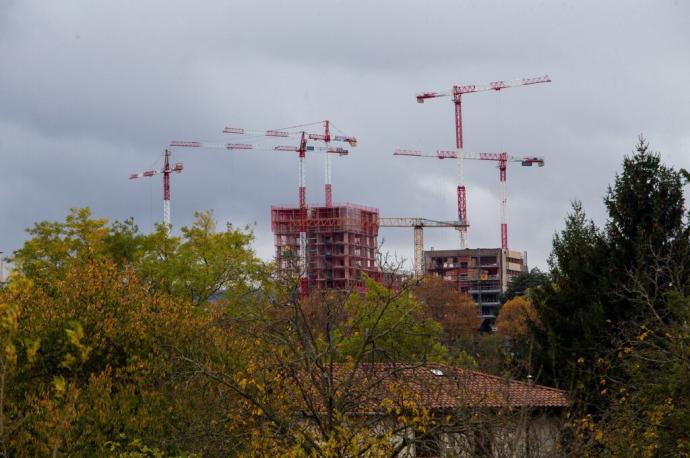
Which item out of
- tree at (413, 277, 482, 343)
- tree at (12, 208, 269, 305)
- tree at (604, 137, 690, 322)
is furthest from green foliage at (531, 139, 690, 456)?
tree at (413, 277, 482, 343)

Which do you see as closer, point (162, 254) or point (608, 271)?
point (608, 271)

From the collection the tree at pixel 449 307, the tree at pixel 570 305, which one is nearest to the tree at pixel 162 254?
the tree at pixel 570 305

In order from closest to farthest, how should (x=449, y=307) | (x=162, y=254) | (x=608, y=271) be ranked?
(x=608, y=271) → (x=162, y=254) → (x=449, y=307)

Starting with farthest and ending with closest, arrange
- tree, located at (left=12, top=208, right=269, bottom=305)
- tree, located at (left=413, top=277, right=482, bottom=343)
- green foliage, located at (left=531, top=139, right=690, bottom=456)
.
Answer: tree, located at (left=413, top=277, right=482, bottom=343), tree, located at (left=12, top=208, right=269, bottom=305), green foliage, located at (left=531, top=139, right=690, bottom=456)

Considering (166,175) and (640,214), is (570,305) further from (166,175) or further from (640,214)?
(166,175)

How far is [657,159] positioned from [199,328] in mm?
21938

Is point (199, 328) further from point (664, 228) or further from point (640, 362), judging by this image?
point (664, 228)

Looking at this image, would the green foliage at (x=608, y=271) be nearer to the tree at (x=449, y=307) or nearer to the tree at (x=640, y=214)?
the tree at (x=640, y=214)

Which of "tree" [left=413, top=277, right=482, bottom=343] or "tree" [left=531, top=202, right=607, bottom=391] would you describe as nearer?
"tree" [left=531, top=202, right=607, bottom=391]

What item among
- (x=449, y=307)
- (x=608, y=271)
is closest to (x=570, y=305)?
(x=608, y=271)

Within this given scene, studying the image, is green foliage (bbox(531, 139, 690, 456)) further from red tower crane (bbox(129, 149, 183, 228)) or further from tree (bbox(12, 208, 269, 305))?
red tower crane (bbox(129, 149, 183, 228))

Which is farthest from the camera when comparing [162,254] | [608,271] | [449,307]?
[449,307]

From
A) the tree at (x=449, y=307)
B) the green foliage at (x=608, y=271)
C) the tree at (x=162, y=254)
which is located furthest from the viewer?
the tree at (x=449, y=307)

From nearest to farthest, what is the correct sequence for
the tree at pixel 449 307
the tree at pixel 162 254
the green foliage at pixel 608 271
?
1. the green foliage at pixel 608 271
2. the tree at pixel 162 254
3. the tree at pixel 449 307
